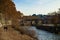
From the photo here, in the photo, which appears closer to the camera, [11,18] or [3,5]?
[3,5]

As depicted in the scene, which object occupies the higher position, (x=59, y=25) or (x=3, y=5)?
(x=3, y=5)

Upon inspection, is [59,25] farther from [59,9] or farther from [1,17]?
[1,17]

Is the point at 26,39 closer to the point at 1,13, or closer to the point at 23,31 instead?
the point at 23,31

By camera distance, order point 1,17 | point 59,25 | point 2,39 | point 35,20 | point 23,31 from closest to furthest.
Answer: point 2,39, point 23,31, point 1,17, point 59,25, point 35,20

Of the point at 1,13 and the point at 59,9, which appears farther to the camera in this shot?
the point at 59,9

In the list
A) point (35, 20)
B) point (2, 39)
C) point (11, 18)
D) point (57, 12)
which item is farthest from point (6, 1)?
point (35, 20)

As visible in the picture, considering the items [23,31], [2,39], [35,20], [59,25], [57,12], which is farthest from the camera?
[35,20]

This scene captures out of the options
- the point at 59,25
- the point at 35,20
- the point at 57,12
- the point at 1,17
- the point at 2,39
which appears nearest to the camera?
the point at 2,39

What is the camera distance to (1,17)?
33.7 meters

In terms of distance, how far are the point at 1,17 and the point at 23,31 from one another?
5.13 m

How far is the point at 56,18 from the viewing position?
81250 mm

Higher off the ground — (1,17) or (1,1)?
(1,1)

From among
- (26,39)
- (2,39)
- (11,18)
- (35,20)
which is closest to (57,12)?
(35,20)

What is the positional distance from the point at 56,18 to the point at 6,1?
50566 millimetres
